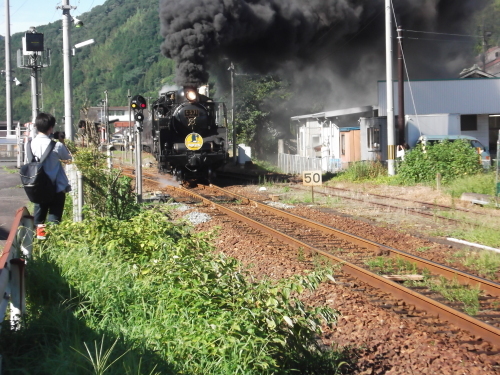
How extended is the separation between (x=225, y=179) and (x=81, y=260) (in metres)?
17.6

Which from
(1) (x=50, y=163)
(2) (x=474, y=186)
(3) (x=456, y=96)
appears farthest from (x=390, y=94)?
(1) (x=50, y=163)

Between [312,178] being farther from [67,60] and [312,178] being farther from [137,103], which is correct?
[67,60]

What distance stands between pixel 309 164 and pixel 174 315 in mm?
21114

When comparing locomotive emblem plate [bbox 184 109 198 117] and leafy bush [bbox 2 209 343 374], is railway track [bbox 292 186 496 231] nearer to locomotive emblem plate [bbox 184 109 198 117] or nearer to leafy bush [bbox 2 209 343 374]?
locomotive emblem plate [bbox 184 109 198 117]

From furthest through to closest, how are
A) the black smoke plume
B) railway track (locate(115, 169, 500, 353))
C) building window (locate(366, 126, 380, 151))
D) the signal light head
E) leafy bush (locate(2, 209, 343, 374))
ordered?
building window (locate(366, 126, 380, 151))
the black smoke plume
the signal light head
railway track (locate(115, 169, 500, 353))
leafy bush (locate(2, 209, 343, 374))

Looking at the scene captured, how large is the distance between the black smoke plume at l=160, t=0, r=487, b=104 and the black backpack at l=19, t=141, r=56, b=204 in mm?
13518

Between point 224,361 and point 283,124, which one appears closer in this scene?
point 224,361

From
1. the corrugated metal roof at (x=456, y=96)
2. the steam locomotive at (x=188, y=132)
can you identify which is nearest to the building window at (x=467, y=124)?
the corrugated metal roof at (x=456, y=96)

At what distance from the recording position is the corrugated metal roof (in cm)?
3002

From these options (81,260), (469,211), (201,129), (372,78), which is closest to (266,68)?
(201,129)

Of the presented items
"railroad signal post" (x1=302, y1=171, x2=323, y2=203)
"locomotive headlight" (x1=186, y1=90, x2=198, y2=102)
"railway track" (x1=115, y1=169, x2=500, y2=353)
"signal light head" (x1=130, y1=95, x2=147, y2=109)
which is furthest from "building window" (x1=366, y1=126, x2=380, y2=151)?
"railway track" (x1=115, y1=169, x2=500, y2=353)

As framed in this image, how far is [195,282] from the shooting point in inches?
180

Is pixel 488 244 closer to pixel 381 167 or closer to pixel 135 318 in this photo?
pixel 135 318

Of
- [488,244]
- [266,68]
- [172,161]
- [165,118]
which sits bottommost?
[488,244]
